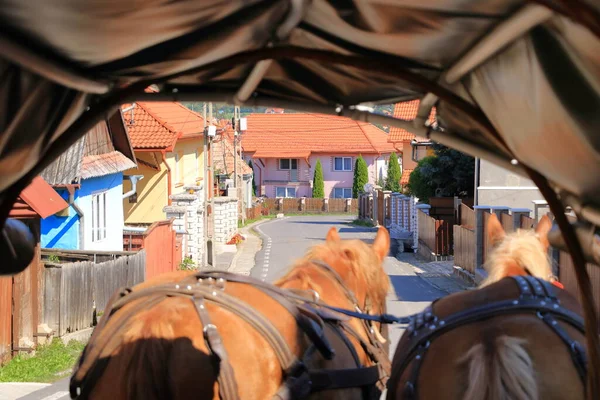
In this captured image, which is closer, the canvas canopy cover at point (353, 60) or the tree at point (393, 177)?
Answer: the canvas canopy cover at point (353, 60)

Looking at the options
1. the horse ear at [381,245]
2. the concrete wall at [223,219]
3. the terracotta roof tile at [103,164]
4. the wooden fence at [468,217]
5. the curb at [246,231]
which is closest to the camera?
the horse ear at [381,245]

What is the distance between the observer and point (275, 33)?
2.65m

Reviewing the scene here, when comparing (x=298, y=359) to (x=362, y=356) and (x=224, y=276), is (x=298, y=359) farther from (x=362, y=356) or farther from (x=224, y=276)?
(x=362, y=356)

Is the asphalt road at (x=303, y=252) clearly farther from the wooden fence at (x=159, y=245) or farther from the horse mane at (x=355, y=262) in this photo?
the wooden fence at (x=159, y=245)

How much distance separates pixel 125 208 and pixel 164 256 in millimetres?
12283

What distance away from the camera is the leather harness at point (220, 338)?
12.9 feet

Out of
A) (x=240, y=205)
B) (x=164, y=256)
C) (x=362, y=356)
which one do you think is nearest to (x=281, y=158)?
(x=240, y=205)

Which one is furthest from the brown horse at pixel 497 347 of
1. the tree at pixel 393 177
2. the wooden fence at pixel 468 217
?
the tree at pixel 393 177

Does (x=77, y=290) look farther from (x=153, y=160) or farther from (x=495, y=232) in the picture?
(x=153, y=160)

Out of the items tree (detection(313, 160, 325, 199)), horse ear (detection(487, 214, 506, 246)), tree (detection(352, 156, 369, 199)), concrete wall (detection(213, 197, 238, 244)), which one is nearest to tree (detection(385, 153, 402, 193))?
tree (detection(352, 156, 369, 199))

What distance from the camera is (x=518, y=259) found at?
192 inches

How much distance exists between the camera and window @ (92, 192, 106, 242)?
23.3 metres

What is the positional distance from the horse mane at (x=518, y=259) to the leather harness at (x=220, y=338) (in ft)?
2.99

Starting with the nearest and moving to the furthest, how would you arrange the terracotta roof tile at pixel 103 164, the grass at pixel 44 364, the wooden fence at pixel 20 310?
1. the grass at pixel 44 364
2. the wooden fence at pixel 20 310
3. the terracotta roof tile at pixel 103 164
